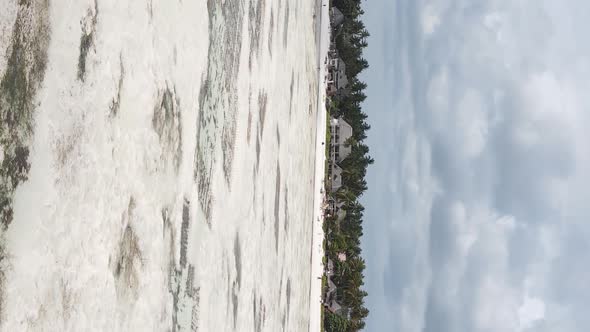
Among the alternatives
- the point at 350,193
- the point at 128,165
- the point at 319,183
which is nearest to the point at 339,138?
the point at 350,193

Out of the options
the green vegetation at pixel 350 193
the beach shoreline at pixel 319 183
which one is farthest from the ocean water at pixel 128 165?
the green vegetation at pixel 350 193

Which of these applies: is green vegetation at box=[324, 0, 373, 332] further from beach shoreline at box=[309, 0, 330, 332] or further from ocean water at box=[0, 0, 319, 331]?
ocean water at box=[0, 0, 319, 331]

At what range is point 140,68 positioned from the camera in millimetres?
3158

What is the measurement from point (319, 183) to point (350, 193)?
295cm

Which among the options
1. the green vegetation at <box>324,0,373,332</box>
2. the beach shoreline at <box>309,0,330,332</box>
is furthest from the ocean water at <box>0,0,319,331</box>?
the green vegetation at <box>324,0,373,332</box>

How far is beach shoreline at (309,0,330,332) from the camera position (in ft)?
52.6

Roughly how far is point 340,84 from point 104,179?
19.2 m

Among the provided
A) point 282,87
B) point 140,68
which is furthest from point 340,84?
point 140,68

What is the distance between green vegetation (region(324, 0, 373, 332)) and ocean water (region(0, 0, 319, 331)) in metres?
12.4

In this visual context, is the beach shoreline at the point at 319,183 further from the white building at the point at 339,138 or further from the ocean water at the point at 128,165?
the ocean water at the point at 128,165

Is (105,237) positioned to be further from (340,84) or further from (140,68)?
(340,84)

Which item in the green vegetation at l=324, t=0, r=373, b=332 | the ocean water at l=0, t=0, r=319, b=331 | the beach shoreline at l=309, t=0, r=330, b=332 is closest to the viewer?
the ocean water at l=0, t=0, r=319, b=331

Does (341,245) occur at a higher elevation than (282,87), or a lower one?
lower

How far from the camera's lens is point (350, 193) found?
20.0 metres
